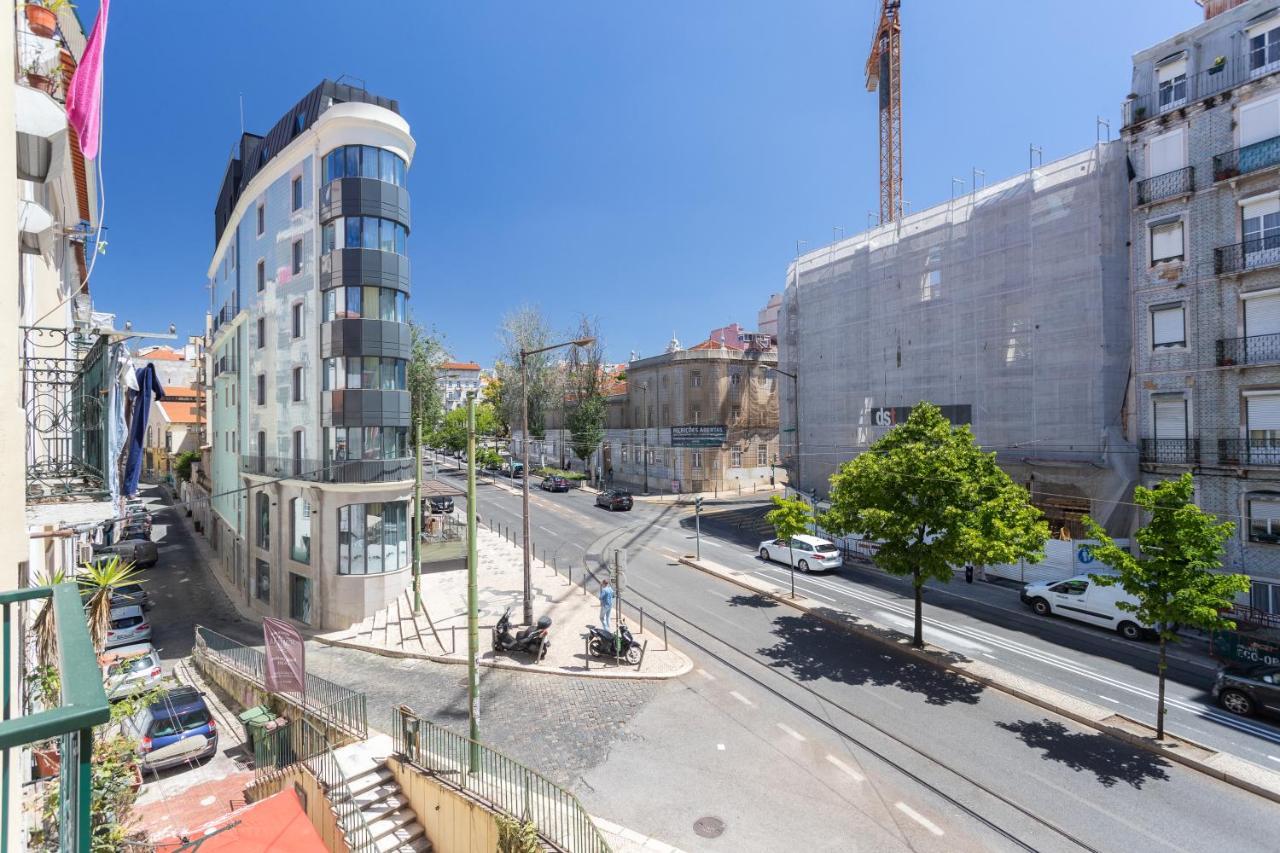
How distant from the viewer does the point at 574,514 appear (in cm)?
4353

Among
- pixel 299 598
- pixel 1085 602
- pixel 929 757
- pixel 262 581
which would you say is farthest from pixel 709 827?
pixel 262 581

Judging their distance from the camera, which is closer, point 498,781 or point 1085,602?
point 498,781

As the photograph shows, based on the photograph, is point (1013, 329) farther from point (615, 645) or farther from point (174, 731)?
point (174, 731)

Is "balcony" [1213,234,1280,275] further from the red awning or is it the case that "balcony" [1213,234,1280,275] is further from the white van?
the red awning

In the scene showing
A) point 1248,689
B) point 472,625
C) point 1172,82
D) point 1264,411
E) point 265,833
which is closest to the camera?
point 265,833

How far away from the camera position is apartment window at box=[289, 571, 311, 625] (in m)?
22.9

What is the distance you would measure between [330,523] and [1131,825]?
23.2 meters

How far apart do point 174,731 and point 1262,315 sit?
34.4 m

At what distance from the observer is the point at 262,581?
26.2 m

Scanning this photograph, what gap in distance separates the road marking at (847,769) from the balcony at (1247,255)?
2246 centimetres

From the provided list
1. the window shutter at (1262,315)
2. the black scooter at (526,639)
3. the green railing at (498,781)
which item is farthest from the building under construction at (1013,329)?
the green railing at (498,781)

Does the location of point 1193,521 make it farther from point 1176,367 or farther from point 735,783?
point 1176,367

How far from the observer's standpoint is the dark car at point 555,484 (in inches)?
2154

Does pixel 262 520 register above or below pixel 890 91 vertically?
below
